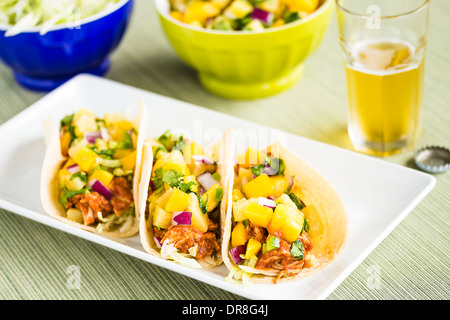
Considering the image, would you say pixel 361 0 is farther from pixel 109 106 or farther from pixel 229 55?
pixel 109 106

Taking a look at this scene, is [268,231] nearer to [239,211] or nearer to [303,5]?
[239,211]

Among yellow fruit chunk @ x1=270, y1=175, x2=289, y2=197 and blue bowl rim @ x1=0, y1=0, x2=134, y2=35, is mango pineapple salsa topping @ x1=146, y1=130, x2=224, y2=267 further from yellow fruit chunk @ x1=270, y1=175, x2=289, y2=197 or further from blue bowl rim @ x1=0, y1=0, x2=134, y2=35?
blue bowl rim @ x1=0, y1=0, x2=134, y2=35

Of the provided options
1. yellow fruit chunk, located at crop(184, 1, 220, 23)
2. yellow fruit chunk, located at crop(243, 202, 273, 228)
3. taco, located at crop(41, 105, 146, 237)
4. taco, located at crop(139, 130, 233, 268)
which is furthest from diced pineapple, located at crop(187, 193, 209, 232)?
yellow fruit chunk, located at crop(184, 1, 220, 23)

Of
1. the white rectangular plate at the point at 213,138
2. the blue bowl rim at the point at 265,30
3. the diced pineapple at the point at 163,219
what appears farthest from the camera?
the blue bowl rim at the point at 265,30

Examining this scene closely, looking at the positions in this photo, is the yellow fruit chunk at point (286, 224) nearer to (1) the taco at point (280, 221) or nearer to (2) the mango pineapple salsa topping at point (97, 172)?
(1) the taco at point (280, 221)

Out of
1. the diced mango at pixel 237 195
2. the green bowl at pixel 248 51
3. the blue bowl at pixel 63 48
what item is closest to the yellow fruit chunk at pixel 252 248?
the diced mango at pixel 237 195
